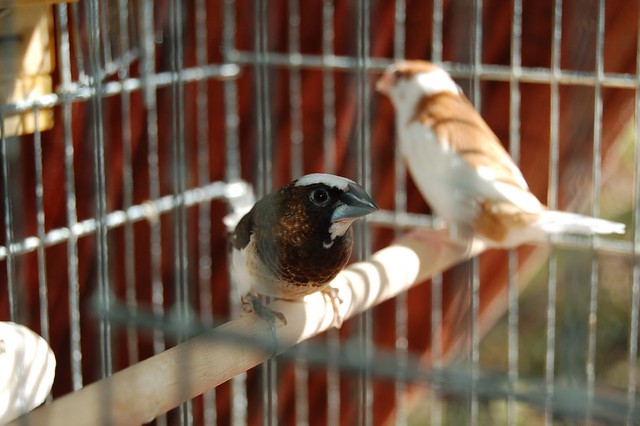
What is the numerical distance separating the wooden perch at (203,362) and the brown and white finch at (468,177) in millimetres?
230

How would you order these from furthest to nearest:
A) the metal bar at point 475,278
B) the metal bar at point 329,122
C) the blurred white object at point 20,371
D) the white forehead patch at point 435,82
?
the metal bar at point 329,122 < the white forehead patch at point 435,82 < the blurred white object at point 20,371 < the metal bar at point 475,278

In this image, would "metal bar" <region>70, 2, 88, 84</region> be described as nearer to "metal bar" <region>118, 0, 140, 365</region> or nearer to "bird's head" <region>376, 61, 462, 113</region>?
"metal bar" <region>118, 0, 140, 365</region>

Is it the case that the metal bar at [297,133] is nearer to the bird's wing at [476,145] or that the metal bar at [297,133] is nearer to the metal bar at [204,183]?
the metal bar at [204,183]

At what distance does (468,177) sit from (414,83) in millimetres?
260

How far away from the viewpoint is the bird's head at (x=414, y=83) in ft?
5.39

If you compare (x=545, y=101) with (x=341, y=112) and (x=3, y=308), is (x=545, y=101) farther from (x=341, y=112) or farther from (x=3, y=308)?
(x=3, y=308)

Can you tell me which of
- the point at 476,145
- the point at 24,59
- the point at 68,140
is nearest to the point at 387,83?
the point at 476,145

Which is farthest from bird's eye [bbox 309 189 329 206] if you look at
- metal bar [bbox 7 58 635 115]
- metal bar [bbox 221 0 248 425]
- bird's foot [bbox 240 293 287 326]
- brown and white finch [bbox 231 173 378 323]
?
metal bar [bbox 221 0 248 425]

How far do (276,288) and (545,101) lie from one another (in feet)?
2.77

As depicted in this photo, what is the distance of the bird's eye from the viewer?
1.04m

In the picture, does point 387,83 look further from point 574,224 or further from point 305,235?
point 305,235

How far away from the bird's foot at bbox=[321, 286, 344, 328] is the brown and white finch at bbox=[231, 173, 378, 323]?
0.15 feet

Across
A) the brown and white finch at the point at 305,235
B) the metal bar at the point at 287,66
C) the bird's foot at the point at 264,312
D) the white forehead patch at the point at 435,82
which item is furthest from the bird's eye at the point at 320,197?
the white forehead patch at the point at 435,82

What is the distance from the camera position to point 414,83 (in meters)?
1.64
